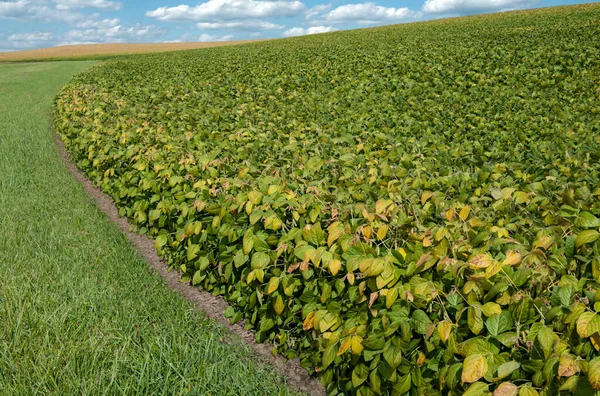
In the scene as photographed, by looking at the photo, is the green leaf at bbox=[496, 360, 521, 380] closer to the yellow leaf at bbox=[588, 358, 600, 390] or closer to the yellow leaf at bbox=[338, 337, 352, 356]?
the yellow leaf at bbox=[588, 358, 600, 390]

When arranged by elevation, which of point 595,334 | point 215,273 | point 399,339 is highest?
point 595,334

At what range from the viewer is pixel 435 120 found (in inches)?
281

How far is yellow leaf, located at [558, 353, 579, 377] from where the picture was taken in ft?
5.55

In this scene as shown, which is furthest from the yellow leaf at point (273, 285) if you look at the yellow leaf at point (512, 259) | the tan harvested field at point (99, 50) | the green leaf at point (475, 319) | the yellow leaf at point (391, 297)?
the tan harvested field at point (99, 50)

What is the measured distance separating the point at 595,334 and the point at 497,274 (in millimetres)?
469

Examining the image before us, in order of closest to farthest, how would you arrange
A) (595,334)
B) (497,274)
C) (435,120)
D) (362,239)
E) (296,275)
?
(595,334), (497,274), (362,239), (296,275), (435,120)

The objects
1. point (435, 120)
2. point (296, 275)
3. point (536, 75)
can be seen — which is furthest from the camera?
point (536, 75)

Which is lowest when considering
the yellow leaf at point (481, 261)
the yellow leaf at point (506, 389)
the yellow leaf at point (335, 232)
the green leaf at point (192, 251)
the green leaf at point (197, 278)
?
the green leaf at point (197, 278)

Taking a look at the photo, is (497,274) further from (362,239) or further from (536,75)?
(536,75)

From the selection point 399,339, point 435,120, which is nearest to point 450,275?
point 399,339

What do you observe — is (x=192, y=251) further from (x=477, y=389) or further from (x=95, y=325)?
(x=477, y=389)

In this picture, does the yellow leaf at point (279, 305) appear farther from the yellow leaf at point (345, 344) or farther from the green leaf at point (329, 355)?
the yellow leaf at point (345, 344)

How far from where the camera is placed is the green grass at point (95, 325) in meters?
2.65

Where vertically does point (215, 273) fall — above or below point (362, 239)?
below
